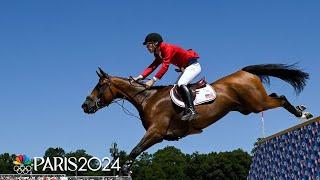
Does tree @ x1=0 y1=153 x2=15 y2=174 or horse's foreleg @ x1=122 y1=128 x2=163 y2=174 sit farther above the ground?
tree @ x1=0 y1=153 x2=15 y2=174

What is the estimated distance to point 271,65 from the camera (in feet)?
28.5

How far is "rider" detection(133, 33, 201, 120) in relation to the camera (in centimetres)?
764

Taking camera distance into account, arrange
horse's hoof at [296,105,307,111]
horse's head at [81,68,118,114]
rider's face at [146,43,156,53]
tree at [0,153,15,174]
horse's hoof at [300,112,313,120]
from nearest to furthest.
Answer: rider's face at [146,43,156,53] < horse's head at [81,68,118,114] < horse's hoof at [296,105,307,111] < horse's hoof at [300,112,313,120] < tree at [0,153,15,174]

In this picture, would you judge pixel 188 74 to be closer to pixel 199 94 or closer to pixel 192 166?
pixel 199 94

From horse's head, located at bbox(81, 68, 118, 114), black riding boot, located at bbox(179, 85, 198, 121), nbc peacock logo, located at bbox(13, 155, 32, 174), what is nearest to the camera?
black riding boot, located at bbox(179, 85, 198, 121)

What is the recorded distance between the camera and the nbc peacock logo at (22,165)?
7925 cm

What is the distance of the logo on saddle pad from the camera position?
25.4ft

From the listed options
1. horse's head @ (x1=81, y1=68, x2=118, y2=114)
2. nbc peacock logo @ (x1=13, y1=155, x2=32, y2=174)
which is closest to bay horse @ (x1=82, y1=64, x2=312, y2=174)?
horse's head @ (x1=81, y1=68, x2=118, y2=114)

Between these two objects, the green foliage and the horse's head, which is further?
the green foliage

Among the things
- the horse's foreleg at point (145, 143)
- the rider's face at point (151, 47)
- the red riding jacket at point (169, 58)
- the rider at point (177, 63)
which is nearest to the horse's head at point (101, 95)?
the rider at point (177, 63)

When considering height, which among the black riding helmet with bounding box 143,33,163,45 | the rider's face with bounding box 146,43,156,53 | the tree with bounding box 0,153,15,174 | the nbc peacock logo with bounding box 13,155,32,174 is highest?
the tree with bounding box 0,153,15,174

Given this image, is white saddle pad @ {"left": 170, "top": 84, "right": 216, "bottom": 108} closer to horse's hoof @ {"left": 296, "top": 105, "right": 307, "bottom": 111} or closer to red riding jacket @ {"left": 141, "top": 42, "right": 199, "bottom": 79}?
red riding jacket @ {"left": 141, "top": 42, "right": 199, "bottom": 79}

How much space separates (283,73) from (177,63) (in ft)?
6.20

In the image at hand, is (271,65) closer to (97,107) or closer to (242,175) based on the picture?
(97,107)
